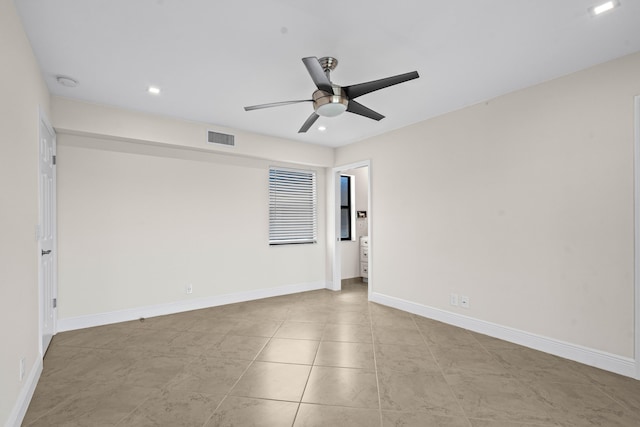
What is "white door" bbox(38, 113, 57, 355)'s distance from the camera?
117 inches

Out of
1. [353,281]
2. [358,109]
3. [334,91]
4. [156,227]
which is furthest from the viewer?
[353,281]

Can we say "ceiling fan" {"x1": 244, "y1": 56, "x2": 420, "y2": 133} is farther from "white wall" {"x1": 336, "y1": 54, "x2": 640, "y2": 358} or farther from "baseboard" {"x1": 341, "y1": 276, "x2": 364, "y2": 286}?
"baseboard" {"x1": 341, "y1": 276, "x2": 364, "y2": 286}

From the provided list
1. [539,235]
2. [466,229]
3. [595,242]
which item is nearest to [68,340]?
[466,229]

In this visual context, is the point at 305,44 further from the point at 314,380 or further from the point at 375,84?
the point at 314,380

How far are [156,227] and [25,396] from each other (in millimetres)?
2354

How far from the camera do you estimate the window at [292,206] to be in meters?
5.28

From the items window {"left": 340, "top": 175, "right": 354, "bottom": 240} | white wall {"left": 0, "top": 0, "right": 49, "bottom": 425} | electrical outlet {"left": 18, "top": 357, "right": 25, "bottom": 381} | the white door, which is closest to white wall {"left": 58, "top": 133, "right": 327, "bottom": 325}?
the white door

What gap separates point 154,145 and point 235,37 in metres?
2.49

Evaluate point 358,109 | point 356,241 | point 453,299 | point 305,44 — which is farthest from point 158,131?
point 453,299

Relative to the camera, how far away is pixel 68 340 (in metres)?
3.25

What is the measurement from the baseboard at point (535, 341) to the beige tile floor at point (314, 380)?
0.10m

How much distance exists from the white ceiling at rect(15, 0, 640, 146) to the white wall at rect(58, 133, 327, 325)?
896mm

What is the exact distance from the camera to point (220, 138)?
4.45 metres

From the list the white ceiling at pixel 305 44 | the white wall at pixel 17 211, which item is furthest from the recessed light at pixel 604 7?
the white wall at pixel 17 211
